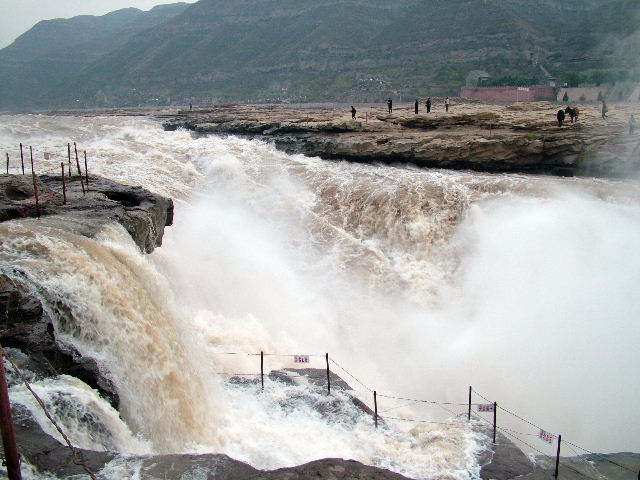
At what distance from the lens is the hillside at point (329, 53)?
82.5 meters

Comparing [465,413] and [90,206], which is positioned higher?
[90,206]

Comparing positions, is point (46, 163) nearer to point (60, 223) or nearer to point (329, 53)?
point (60, 223)

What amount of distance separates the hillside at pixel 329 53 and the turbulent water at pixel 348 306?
171 ft

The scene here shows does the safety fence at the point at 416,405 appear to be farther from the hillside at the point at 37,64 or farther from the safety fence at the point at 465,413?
the hillside at the point at 37,64

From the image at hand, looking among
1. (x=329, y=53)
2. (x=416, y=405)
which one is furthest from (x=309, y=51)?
(x=416, y=405)

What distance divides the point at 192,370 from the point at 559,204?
14.9 m

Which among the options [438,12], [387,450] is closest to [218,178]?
[387,450]

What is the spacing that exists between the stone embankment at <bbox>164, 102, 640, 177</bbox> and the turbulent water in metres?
1.14

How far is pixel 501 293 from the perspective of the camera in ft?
56.6

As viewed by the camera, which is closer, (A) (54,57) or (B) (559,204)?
(B) (559,204)

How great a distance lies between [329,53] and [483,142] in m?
97.7

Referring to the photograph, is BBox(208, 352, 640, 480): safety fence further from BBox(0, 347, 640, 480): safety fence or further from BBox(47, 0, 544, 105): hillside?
BBox(47, 0, 544, 105): hillside

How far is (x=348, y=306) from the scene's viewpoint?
57.6 ft

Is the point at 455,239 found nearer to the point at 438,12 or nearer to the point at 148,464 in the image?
the point at 148,464
